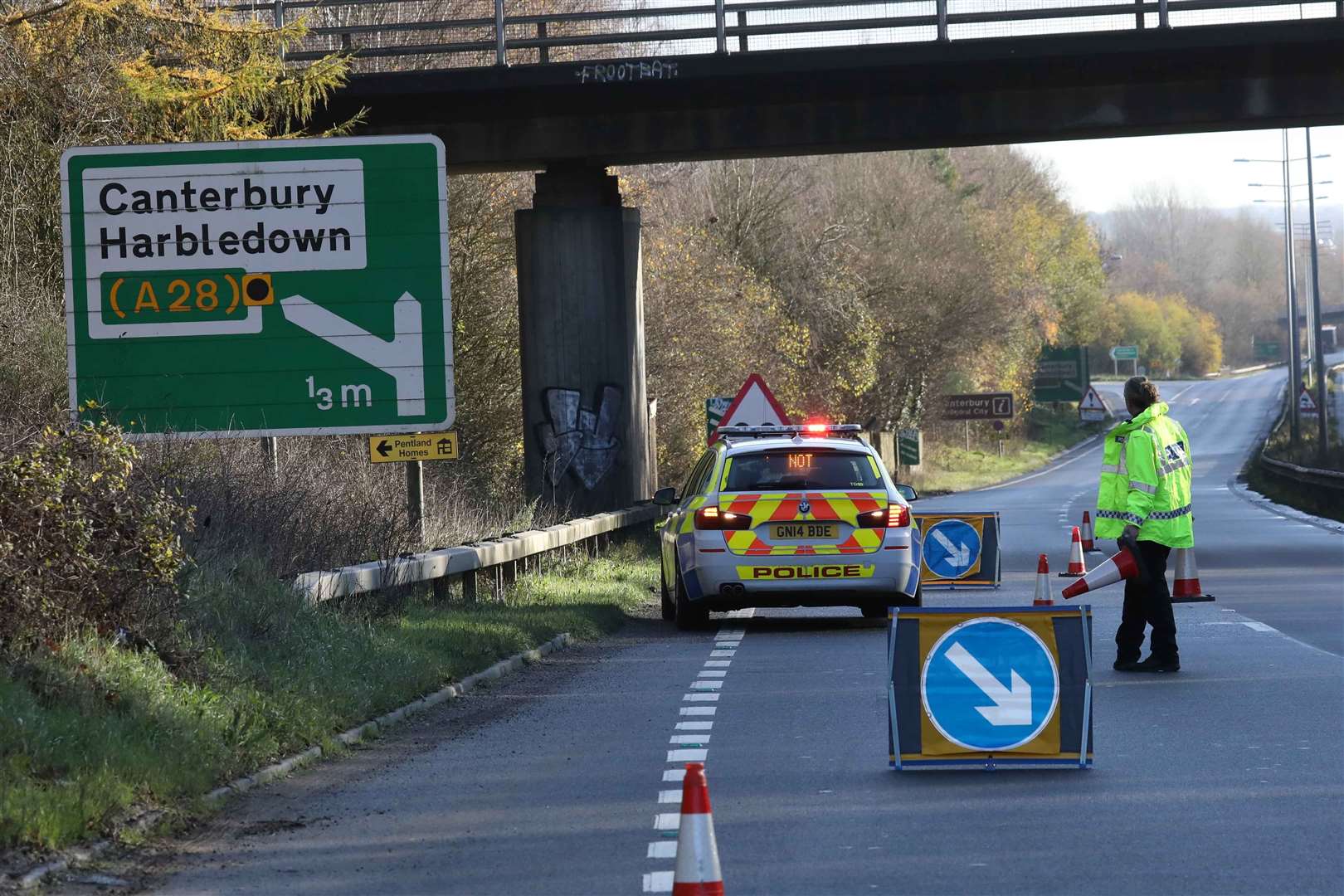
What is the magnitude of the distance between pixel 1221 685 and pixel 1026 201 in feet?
262

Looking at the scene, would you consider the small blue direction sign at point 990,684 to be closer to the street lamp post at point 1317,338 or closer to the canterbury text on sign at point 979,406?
the street lamp post at point 1317,338

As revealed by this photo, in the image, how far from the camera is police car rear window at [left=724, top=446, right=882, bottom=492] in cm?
1664

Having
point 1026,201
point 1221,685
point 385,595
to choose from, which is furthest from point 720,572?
point 1026,201

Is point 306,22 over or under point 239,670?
over

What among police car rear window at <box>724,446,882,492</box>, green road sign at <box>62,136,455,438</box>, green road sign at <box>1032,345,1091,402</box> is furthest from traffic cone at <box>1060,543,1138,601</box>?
green road sign at <box>1032,345,1091,402</box>

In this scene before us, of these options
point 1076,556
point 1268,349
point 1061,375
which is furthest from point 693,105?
point 1268,349

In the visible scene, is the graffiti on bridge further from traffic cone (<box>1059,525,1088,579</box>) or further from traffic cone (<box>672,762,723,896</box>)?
traffic cone (<box>672,762,723,896</box>)

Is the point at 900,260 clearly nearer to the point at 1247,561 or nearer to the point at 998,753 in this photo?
the point at 1247,561

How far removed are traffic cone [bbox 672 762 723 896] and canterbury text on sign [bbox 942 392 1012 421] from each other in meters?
64.8

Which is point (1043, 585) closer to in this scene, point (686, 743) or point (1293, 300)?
point (686, 743)

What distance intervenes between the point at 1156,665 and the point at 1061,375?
290 ft

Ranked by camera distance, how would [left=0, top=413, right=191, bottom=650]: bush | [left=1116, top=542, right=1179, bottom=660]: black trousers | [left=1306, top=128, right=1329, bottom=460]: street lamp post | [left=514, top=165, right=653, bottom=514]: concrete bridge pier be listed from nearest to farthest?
1. [left=0, top=413, right=191, bottom=650]: bush
2. [left=1116, top=542, right=1179, bottom=660]: black trousers
3. [left=514, top=165, right=653, bottom=514]: concrete bridge pier
4. [left=1306, top=128, right=1329, bottom=460]: street lamp post

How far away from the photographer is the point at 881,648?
1522 cm

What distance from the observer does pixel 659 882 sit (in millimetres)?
6859
